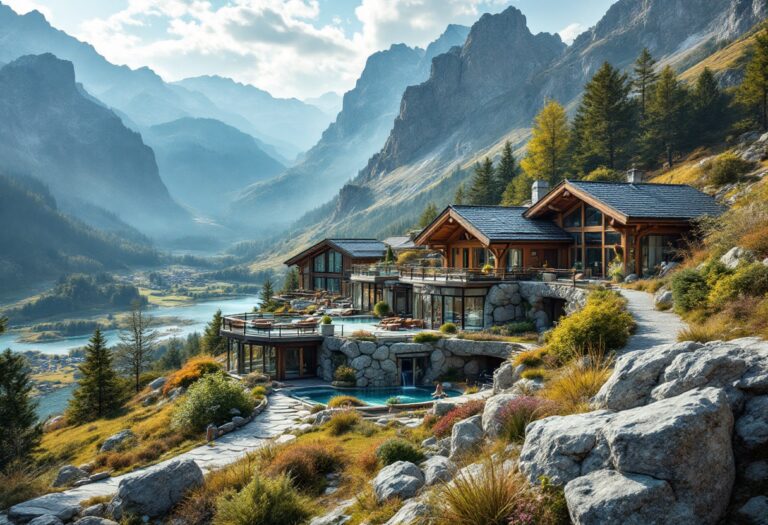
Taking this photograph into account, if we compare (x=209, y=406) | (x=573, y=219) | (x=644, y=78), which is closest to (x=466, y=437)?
(x=209, y=406)

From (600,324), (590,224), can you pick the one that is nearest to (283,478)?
(600,324)

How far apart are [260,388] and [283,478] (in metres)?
14.1

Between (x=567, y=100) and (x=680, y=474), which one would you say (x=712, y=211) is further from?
(x=567, y=100)

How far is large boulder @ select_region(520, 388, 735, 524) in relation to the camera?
238 inches

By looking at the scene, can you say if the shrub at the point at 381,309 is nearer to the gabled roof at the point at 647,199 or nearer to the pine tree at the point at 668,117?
the gabled roof at the point at 647,199

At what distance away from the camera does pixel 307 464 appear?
477 inches

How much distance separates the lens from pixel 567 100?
655ft

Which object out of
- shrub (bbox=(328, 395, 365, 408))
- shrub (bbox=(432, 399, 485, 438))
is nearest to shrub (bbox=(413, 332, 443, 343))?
shrub (bbox=(328, 395, 365, 408))

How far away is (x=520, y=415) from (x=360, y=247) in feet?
153

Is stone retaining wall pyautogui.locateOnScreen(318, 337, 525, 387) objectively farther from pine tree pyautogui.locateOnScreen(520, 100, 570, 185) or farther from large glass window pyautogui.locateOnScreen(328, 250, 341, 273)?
pine tree pyautogui.locateOnScreen(520, 100, 570, 185)

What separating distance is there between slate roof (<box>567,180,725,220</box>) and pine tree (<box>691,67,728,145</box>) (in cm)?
2666

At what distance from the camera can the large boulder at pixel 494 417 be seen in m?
10.5

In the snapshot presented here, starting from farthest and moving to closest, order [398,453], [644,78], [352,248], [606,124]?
[644,78] → [606,124] → [352,248] → [398,453]

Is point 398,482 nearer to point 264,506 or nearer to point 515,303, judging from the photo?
point 264,506
